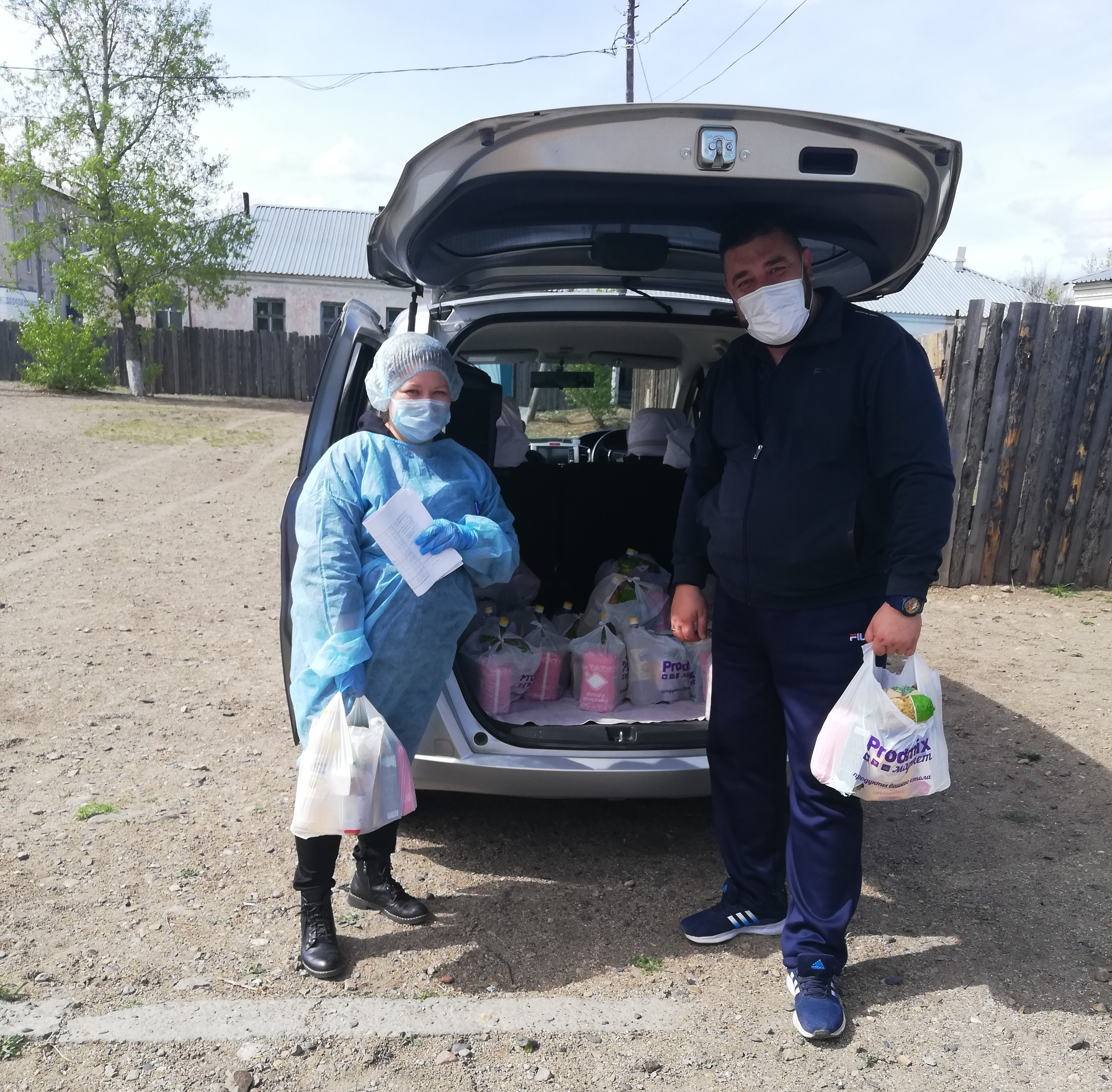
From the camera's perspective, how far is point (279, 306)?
1383 inches

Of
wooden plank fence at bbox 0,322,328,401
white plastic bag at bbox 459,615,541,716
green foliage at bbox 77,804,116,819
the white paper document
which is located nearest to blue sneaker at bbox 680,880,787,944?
white plastic bag at bbox 459,615,541,716

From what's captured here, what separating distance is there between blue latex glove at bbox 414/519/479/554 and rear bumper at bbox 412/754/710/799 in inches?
29.1

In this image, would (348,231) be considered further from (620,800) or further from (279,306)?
(620,800)

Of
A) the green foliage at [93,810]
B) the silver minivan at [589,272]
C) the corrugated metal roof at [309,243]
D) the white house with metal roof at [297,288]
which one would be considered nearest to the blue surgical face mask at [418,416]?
the silver minivan at [589,272]

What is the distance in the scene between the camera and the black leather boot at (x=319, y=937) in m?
2.81

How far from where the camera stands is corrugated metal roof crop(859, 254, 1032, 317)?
38.5 m

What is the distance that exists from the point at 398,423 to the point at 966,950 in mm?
2319

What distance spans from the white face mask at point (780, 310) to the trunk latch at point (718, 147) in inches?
16.5

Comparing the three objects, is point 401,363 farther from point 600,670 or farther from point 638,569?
point 638,569

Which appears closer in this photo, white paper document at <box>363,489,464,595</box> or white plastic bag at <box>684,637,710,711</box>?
white paper document at <box>363,489,464,595</box>

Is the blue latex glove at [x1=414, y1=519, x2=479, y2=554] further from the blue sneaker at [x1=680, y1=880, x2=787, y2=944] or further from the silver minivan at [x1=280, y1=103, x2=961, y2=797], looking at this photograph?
the blue sneaker at [x1=680, y1=880, x2=787, y2=944]

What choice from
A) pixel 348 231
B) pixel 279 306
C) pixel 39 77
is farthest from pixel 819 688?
pixel 348 231

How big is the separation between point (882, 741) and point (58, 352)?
2340 centimetres

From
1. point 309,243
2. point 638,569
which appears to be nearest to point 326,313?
point 309,243
